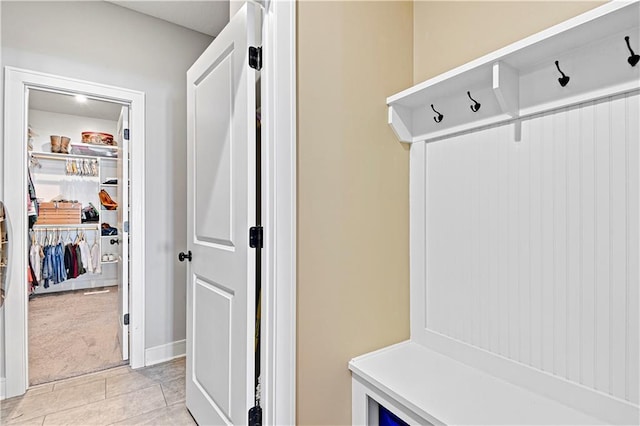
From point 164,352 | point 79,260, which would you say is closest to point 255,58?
point 164,352

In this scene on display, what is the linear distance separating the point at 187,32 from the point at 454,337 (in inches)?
119

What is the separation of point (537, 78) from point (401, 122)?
53cm

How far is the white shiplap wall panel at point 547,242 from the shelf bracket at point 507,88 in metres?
0.07

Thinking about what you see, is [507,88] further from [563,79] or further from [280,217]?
[280,217]

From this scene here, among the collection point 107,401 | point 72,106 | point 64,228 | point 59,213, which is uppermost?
point 72,106

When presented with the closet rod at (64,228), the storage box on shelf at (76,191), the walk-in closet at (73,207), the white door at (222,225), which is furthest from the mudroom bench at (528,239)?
the closet rod at (64,228)

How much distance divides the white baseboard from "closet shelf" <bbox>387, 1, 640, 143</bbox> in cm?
244

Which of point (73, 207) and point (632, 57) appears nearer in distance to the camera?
point (632, 57)

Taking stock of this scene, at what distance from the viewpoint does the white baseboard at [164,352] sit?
2.60 m

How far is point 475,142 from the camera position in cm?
132

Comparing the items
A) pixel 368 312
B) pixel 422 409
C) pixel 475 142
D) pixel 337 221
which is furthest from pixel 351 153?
pixel 422 409

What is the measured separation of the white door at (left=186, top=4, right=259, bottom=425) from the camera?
4.36 feet

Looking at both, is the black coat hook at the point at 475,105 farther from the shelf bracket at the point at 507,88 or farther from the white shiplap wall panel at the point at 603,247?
the white shiplap wall panel at the point at 603,247

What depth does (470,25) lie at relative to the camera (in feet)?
4.42
